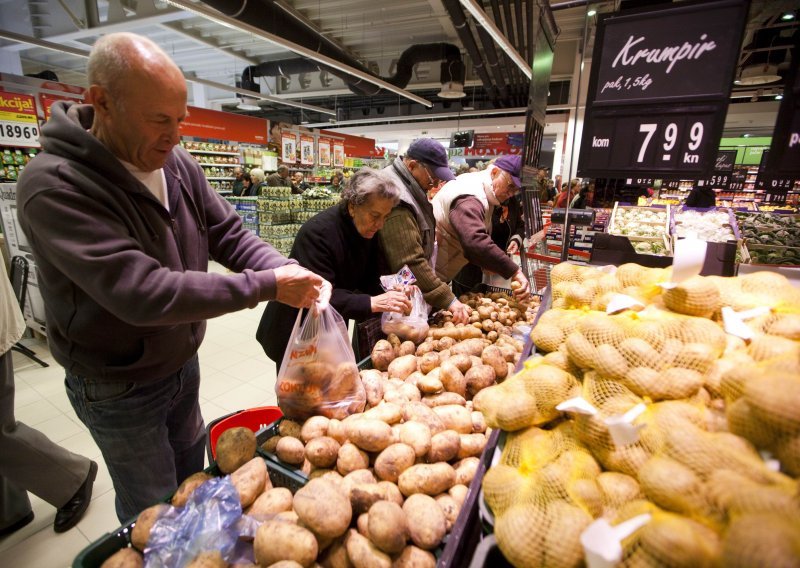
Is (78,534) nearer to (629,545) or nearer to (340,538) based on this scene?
(340,538)

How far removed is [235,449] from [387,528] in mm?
545

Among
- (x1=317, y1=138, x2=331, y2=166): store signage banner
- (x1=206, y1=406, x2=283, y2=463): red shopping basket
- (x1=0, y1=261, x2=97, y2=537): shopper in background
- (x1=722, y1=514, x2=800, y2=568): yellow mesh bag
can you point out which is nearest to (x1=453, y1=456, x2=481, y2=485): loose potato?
(x1=722, y1=514, x2=800, y2=568): yellow mesh bag

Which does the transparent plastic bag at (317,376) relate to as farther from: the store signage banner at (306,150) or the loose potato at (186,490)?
the store signage banner at (306,150)

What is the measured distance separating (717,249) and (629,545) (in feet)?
4.77

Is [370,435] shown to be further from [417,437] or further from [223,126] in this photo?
[223,126]

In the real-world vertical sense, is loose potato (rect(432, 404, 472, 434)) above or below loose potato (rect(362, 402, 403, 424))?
below

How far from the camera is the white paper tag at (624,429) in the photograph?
0.76 metres

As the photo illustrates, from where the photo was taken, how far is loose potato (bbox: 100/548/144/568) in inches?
35.9

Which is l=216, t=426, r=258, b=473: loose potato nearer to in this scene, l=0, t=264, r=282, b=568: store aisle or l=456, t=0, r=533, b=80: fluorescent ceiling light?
l=0, t=264, r=282, b=568: store aisle

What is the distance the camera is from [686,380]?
0.88 m

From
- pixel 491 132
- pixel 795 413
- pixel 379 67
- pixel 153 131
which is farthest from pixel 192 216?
pixel 491 132

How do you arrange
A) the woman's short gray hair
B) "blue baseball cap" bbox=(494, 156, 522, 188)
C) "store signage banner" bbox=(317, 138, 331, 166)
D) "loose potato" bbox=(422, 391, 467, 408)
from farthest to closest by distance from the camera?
"store signage banner" bbox=(317, 138, 331, 166) → "blue baseball cap" bbox=(494, 156, 522, 188) → the woman's short gray hair → "loose potato" bbox=(422, 391, 467, 408)

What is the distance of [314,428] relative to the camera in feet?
4.18

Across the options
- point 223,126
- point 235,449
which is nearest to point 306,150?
point 223,126
